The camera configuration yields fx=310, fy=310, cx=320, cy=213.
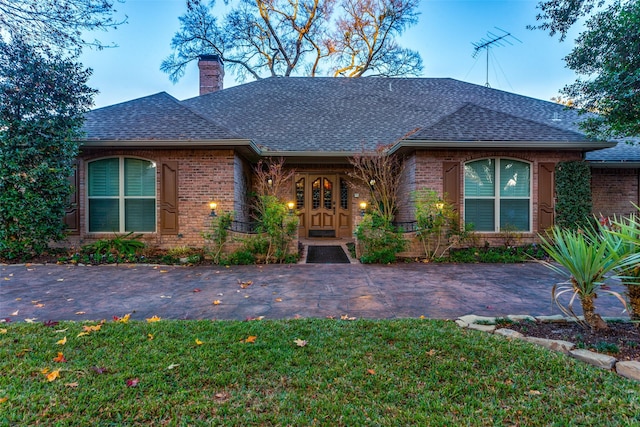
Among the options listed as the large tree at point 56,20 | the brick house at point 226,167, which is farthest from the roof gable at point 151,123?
the large tree at point 56,20

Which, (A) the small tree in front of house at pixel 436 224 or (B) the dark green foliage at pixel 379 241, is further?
(A) the small tree in front of house at pixel 436 224

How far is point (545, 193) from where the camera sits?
7.71 meters

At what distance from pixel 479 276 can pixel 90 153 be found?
8966mm

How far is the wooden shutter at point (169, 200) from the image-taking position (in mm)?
7473

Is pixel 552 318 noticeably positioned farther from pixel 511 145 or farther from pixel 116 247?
pixel 116 247

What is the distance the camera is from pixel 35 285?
4.79 meters

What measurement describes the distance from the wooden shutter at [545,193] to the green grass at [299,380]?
6.35 m

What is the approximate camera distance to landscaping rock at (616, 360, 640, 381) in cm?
219

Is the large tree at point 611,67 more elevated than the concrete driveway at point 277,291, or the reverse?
the large tree at point 611,67

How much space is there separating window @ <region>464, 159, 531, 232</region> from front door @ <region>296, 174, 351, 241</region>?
4.11 metres

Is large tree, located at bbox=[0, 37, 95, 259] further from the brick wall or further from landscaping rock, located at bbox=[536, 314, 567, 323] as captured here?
the brick wall

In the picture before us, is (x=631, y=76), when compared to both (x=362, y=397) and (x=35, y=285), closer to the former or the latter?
(x=362, y=397)

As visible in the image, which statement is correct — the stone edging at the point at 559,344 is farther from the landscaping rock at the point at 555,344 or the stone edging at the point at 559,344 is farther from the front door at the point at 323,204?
the front door at the point at 323,204

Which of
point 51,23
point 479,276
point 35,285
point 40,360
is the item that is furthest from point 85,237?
point 479,276
